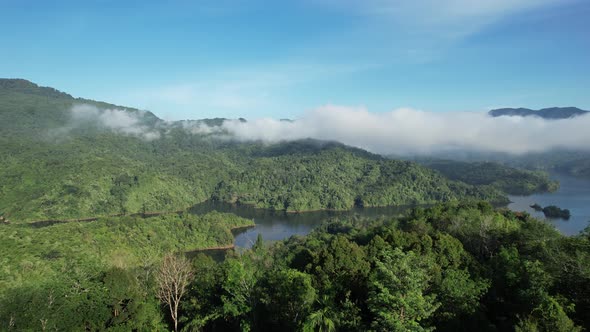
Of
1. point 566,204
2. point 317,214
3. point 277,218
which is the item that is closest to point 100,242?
point 277,218

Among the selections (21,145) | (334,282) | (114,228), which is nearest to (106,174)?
(21,145)

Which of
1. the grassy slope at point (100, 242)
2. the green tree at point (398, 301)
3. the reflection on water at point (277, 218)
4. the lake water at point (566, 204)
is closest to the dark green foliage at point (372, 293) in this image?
the green tree at point (398, 301)

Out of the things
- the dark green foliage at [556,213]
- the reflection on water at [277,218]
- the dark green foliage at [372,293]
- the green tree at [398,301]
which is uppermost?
the green tree at [398,301]

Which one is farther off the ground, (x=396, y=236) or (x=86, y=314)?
(x=396, y=236)

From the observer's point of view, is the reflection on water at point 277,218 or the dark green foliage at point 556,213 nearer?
the reflection on water at point 277,218

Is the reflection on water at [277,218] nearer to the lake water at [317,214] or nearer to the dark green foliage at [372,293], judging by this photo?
the lake water at [317,214]

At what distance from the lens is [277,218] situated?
158625 mm

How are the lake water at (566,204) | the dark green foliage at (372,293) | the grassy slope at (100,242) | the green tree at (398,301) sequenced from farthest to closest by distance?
the lake water at (566,204)
the grassy slope at (100,242)
the dark green foliage at (372,293)
the green tree at (398,301)

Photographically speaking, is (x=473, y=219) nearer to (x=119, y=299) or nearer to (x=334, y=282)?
(x=334, y=282)

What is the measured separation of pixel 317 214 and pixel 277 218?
70.2 ft

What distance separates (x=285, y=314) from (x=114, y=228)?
8405 cm

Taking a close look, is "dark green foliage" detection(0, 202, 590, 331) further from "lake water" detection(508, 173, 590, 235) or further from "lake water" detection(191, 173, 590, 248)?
"lake water" detection(508, 173, 590, 235)

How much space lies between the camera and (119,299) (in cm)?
2680

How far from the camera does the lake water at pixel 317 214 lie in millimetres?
120688
